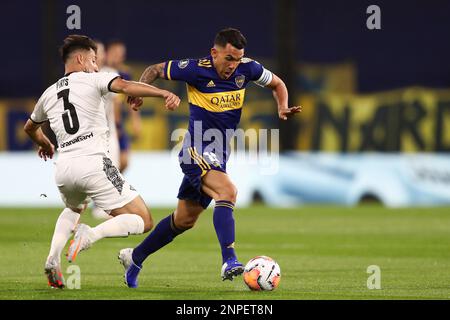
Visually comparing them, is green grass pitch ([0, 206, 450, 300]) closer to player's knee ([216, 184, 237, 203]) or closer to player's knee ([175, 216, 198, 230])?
player's knee ([175, 216, 198, 230])

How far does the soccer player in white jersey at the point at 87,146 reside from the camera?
7.78 meters

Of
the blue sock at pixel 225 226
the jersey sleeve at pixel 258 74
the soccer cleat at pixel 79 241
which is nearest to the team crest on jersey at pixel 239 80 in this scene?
the jersey sleeve at pixel 258 74

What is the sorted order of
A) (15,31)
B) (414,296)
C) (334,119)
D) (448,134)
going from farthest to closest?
(15,31) → (334,119) → (448,134) → (414,296)

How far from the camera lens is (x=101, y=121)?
315 inches

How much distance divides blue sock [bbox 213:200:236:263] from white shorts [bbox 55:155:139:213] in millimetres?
688

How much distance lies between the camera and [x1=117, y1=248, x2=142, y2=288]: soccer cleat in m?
8.41

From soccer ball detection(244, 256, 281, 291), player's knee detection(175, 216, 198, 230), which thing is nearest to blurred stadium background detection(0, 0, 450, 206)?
player's knee detection(175, 216, 198, 230)

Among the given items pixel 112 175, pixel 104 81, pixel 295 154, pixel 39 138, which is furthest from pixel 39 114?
pixel 295 154

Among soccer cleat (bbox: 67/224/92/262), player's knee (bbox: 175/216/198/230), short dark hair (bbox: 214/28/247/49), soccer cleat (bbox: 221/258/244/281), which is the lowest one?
soccer cleat (bbox: 221/258/244/281)

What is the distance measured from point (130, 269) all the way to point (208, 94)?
5.00 ft

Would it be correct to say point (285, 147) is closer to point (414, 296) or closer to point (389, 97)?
point (389, 97)
